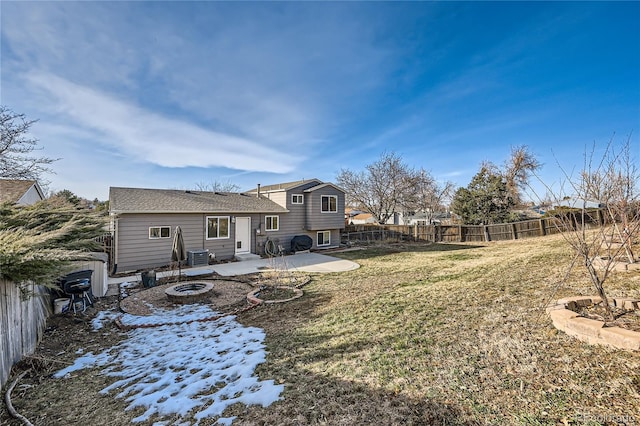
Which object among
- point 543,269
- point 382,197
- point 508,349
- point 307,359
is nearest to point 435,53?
point 543,269

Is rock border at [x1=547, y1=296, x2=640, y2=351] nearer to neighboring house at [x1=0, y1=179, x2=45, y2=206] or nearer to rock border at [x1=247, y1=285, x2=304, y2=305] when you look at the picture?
rock border at [x1=247, y1=285, x2=304, y2=305]

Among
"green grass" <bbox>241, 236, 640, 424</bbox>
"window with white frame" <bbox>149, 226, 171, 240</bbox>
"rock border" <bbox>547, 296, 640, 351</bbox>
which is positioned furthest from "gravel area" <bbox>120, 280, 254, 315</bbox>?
"rock border" <bbox>547, 296, 640, 351</bbox>

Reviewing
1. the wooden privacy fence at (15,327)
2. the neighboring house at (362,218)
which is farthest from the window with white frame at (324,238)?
the neighboring house at (362,218)

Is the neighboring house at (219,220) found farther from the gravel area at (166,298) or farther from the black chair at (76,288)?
the gravel area at (166,298)

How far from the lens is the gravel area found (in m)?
6.73

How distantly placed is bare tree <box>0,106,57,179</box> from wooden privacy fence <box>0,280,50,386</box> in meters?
12.2

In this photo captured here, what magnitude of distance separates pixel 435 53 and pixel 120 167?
19213 mm

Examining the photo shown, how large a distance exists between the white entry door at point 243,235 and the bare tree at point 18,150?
9325 mm

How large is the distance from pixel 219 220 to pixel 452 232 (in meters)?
15.3

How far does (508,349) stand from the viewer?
314 cm


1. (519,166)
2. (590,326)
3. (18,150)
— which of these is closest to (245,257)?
(18,150)

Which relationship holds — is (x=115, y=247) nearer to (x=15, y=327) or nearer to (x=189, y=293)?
(x=189, y=293)

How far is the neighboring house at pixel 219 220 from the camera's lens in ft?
35.8

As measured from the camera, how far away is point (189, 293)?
23.9ft
